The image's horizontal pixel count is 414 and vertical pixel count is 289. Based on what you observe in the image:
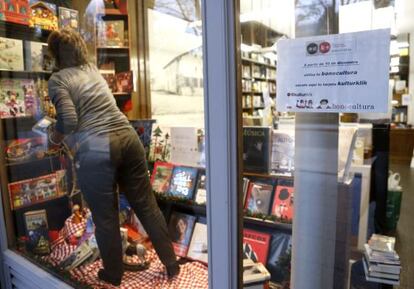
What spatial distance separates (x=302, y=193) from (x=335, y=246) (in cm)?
24

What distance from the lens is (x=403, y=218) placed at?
3412 millimetres

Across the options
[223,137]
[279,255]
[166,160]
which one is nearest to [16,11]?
[166,160]

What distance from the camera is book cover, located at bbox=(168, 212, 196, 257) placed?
6.53 ft

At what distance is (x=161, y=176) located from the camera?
2188 mm

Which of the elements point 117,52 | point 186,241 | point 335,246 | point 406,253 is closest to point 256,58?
point 117,52

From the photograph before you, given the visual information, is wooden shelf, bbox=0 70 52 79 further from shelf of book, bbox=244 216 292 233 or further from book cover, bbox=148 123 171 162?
shelf of book, bbox=244 216 292 233

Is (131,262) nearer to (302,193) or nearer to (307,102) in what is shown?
(302,193)

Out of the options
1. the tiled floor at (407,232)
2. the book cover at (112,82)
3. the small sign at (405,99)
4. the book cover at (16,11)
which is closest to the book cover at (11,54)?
the book cover at (16,11)

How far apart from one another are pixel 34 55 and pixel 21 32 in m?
0.17

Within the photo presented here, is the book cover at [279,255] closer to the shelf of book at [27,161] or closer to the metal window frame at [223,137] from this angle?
the metal window frame at [223,137]

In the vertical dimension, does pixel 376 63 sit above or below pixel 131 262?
above

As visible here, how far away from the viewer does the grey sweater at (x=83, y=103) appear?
1.79 metres

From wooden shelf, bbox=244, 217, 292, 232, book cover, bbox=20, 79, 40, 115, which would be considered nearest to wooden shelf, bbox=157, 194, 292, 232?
wooden shelf, bbox=244, 217, 292, 232

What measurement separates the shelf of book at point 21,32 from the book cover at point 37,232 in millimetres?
1234
